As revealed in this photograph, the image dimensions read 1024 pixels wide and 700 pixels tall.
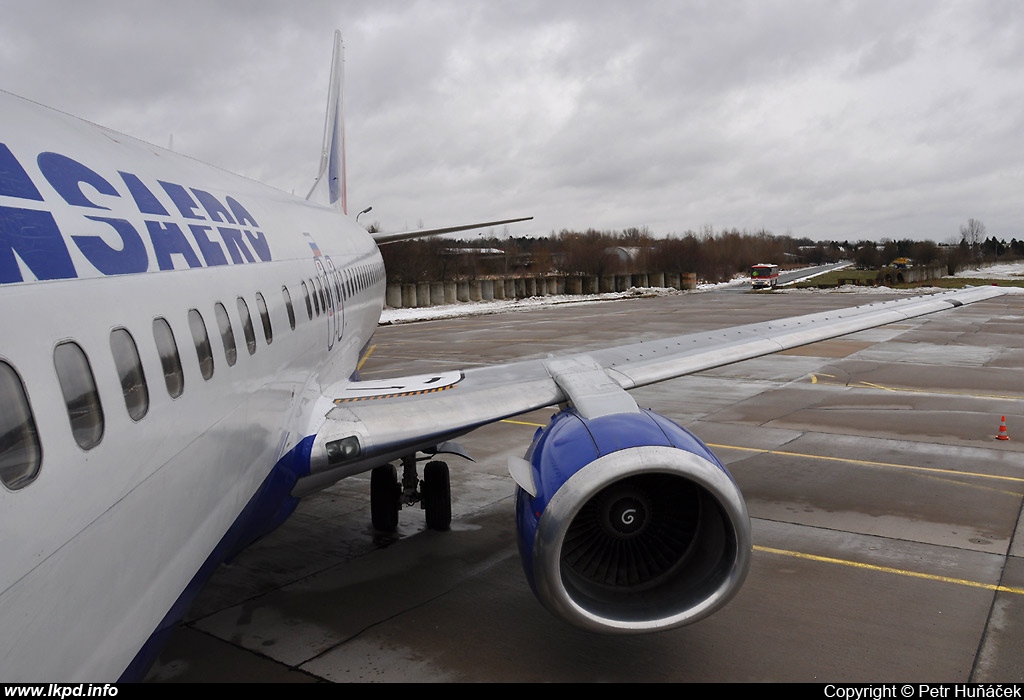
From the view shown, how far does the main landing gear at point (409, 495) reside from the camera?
9.58 meters

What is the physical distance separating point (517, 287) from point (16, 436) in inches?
2542

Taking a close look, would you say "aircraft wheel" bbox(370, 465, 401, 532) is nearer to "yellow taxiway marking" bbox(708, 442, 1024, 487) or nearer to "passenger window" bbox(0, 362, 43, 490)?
"yellow taxiway marking" bbox(708, 442, 1024, 487)

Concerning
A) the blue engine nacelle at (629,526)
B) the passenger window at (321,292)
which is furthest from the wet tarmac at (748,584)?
the passenger window at (321,292)

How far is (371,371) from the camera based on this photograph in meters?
23.6

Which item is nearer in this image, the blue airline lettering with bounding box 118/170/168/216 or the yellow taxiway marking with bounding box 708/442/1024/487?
the blue airline lettering with bounding box 118/170/168/216

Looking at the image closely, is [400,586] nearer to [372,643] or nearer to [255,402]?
[372,643]

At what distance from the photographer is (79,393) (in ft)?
10.8

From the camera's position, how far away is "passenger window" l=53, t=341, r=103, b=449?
10.5ft

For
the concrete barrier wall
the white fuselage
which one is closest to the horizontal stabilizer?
the white fuselage

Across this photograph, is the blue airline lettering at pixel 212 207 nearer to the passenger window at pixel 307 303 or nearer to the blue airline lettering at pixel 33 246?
the passenger window at pixel 307 303

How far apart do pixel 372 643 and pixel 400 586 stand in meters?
1.19

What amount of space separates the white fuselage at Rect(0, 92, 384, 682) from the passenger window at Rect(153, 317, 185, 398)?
3 cm

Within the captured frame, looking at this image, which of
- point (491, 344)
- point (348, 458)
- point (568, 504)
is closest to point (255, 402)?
point (348, 458)

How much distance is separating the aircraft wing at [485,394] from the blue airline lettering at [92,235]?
195 centimetres
